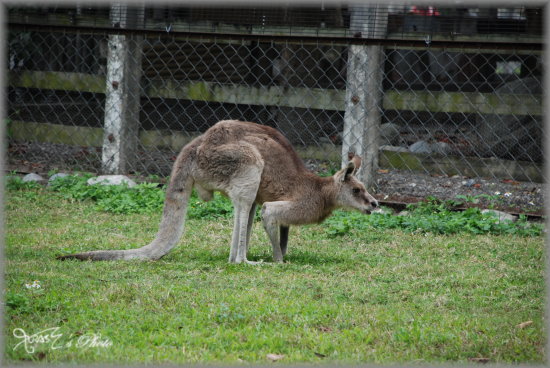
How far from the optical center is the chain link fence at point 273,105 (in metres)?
7.72

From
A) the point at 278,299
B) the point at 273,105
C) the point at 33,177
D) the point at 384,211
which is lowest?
the point at 33,177

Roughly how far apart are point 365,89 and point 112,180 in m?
3.08

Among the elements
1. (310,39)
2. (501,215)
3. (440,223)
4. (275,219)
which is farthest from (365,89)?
(275,219)

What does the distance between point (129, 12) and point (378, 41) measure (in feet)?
10.2

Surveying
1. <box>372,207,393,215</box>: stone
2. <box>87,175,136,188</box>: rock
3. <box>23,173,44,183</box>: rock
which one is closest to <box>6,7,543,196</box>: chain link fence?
<box>87,175,136,188</box>: rock

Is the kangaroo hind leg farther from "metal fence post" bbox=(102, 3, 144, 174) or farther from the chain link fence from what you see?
"metal fence post" bbox=(102, 3, 144, 174)

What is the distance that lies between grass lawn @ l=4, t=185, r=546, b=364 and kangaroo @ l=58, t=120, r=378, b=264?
0.20 m

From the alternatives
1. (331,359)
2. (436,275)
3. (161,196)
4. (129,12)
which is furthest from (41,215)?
(331,359)

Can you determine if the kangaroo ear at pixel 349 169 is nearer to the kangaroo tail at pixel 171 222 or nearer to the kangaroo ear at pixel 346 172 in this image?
the kangaroo ear at pixel 346 172

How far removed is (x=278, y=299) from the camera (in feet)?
14.7

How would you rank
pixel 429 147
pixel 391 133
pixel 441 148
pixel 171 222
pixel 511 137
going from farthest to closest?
pixel 391 133 < pixel 429 147 < pixel 441 148 < pixel 511 137 < pixel 171 222

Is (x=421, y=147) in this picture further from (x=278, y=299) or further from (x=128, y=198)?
(x=278, y=299)

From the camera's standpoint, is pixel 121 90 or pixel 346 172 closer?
pixel 346 172

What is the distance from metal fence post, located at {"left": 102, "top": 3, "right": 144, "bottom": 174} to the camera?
334 inches
